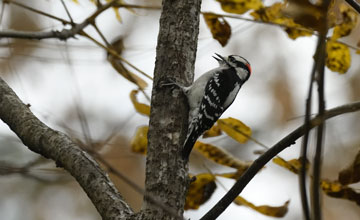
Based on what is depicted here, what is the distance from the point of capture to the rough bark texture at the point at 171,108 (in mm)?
2492

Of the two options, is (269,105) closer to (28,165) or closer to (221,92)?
(221,92)

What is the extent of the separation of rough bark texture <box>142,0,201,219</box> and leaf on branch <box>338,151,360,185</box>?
0.84 meters

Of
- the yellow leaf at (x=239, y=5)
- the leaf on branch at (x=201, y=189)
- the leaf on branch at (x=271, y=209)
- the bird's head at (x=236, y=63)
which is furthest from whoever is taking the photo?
the bird's head at (x=236, y=63)

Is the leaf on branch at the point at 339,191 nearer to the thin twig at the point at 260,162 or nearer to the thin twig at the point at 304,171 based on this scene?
the thin twig at the point at 260,162

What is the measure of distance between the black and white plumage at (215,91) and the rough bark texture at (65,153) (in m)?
0.92

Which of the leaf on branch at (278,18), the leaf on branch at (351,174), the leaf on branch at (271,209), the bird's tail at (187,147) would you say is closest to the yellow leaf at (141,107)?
the bird's tail at (187,147)

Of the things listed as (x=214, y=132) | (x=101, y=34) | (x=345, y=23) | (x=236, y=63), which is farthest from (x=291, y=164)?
(x=236, y=63)

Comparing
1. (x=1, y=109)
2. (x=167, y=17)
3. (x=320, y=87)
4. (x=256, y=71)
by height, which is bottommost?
(x=320, y=87)

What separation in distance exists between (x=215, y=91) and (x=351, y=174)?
91.2 inches

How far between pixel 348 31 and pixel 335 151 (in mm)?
3971

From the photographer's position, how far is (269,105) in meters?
8.26

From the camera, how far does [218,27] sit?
3559mm

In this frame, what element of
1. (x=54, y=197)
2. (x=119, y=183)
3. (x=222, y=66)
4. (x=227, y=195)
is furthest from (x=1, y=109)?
(x=54, y=197)

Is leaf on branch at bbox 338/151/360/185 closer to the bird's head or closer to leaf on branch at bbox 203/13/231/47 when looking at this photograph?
leaf on branch at bbox 203/13/231/47
